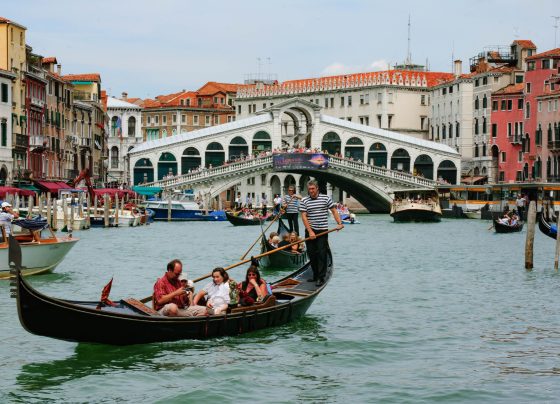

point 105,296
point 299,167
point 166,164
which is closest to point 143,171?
point 166,164

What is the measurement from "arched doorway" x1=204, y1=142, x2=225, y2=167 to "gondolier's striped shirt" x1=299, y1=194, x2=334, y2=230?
42.1 meters

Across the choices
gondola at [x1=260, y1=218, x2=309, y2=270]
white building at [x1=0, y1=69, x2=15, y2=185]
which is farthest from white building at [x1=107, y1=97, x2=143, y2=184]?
gondola at [x1=260, y1=218, x2=309, y2=270]

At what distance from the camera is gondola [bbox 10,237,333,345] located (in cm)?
1062

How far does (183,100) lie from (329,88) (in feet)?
42.5

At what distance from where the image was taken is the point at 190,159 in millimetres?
55469

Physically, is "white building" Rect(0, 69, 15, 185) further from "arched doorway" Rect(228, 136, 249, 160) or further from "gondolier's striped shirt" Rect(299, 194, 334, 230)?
"gondolier's striped shirt" Rect(299, 194, 334, 230)

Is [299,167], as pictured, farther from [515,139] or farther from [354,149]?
[515,139]

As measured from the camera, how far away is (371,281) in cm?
1986

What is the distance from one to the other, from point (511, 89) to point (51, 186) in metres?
22.7

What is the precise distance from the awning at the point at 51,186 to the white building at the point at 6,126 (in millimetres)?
2092

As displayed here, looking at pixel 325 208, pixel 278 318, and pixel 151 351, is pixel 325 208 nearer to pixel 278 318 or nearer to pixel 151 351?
pixel 278 318

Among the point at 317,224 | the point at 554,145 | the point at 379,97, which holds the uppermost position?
the point at 379,97

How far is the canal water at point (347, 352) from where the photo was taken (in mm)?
10477

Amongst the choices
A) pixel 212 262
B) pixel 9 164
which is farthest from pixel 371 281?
pixel 9 164
